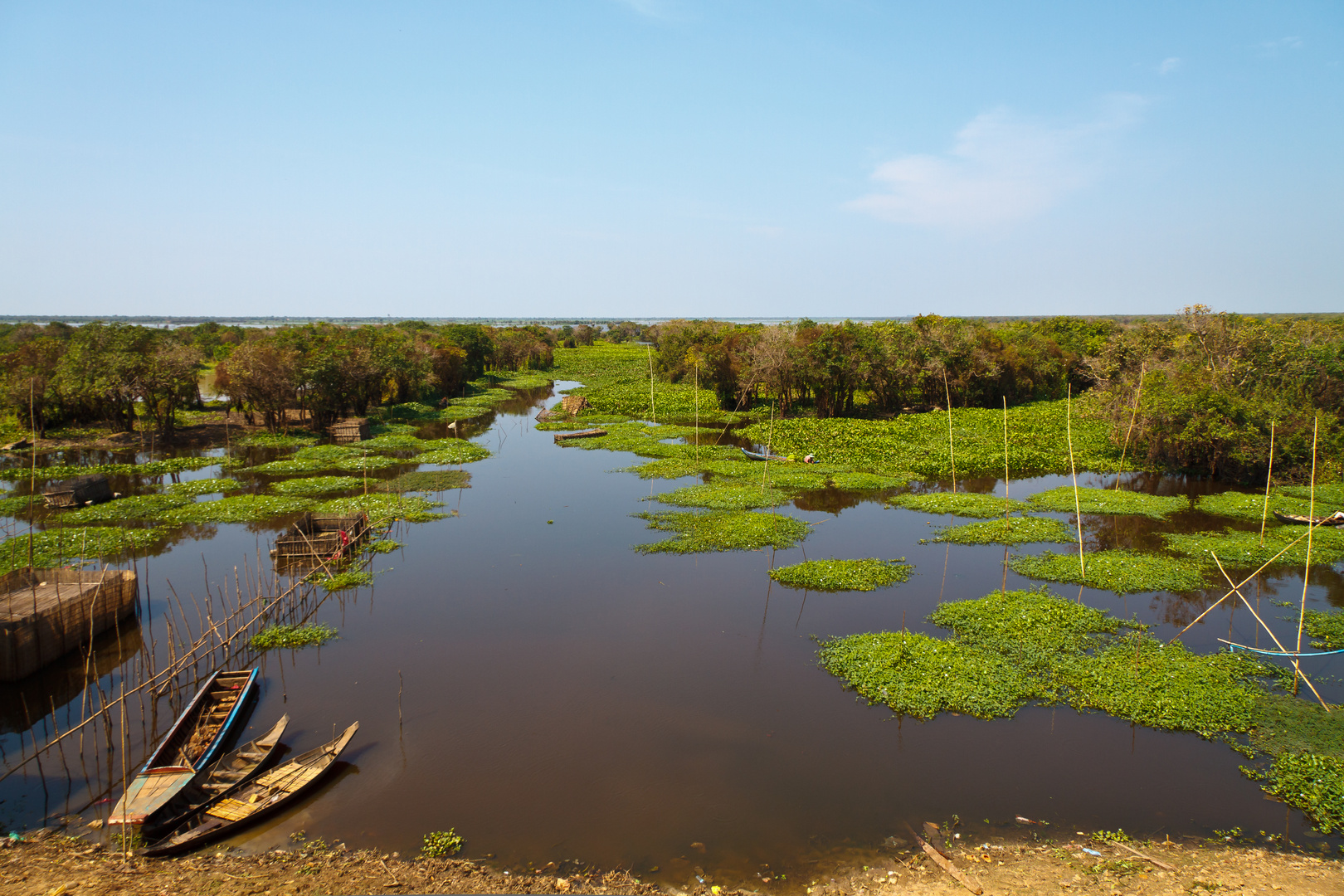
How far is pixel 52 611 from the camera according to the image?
13.4 meters

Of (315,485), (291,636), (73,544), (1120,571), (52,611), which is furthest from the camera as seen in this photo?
(315,485)

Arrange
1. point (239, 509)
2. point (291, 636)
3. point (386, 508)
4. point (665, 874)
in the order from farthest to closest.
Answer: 1. point (386, 508)
2. point (239, 509)
3. point (291, 636)
4. point (665, 874)

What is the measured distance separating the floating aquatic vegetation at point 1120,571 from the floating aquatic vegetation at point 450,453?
83.3 feet

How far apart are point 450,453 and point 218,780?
26.0 metres

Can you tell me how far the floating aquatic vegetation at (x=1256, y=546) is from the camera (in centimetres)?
1956

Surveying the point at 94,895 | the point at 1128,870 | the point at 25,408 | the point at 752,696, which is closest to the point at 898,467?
the point at 752,696

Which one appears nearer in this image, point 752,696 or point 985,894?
point 985,894

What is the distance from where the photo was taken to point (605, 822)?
998cm

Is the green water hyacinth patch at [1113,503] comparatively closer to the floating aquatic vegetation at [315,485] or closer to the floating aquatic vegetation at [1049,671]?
the floating aquatic vegetation at [1049,671]

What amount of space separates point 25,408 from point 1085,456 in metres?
52.8

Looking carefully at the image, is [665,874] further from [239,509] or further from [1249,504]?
[1249,504]

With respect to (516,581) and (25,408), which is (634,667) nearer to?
(516,581)

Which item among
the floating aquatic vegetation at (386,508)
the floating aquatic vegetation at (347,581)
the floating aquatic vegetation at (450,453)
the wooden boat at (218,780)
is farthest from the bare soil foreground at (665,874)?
the floating aquatic vegetation at (450,453)

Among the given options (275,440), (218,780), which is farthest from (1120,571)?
(275,440)
